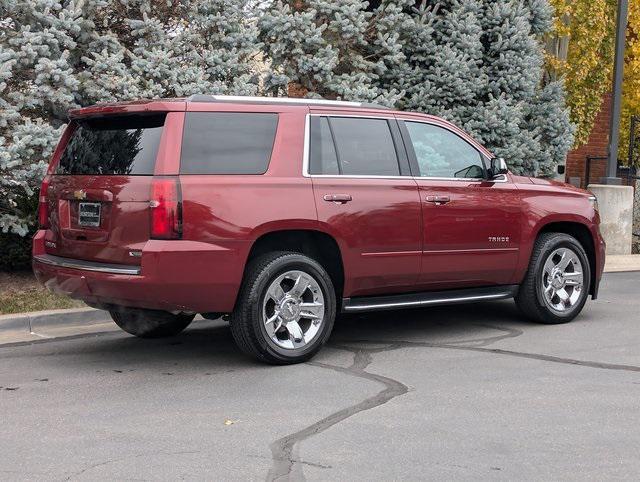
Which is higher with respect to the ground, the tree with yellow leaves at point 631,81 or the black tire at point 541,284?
the tree with yellow leaves at point 631,81

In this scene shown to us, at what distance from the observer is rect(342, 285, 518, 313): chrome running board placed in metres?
7.55

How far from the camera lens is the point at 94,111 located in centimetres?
707

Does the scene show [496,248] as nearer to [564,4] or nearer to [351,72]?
[351,72]

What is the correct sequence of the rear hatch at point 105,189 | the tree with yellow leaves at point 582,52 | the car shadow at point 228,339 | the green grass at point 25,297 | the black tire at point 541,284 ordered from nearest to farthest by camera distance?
the rear hatch at point 105,189
the car shadow at point 228,339
the black tire at point 541,284
the green grass at point 25,297
the tree with yellow leaves at point 582,52

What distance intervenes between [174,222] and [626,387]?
3.22 m

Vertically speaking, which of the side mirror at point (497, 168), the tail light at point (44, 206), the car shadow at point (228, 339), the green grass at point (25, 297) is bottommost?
the car shadow at point (228, 339)

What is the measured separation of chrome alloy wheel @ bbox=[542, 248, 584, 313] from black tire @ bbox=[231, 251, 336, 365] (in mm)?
2562

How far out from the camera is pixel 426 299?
26.1 ft

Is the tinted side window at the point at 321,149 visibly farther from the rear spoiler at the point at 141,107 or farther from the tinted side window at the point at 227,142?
the rear spoiler at the point at 141,107

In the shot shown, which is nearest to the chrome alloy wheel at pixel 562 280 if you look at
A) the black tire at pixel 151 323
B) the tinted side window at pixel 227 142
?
the tinted side window at pixel 227 142

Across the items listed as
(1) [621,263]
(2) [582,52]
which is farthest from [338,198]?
(2) [582,52]

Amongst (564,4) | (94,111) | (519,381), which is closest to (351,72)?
(564,4)

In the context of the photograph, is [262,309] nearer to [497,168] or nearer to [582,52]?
[497,168]

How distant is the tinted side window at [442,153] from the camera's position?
799cm
